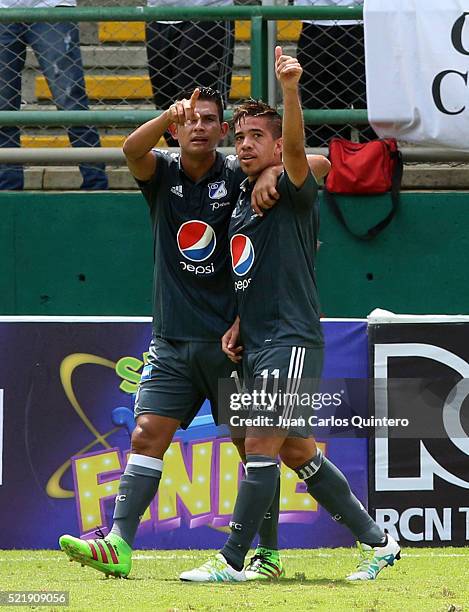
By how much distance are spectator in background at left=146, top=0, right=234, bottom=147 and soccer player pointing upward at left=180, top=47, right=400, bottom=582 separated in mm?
2965

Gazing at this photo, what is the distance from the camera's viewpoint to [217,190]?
5.52 m

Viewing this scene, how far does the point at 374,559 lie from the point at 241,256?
4.84 feet

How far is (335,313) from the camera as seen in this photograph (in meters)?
8.28

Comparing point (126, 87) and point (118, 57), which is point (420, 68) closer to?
point (126, 87)

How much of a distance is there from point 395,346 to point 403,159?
5.24 ft

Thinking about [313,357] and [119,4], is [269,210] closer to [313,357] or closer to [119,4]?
[313,357]

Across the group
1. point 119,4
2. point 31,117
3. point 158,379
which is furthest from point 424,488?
point 119,4

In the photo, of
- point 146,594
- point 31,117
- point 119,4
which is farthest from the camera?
point 119,4

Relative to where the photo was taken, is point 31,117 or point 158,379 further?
point 31,117

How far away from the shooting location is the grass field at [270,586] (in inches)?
177

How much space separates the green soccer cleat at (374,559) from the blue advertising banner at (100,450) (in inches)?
60.3

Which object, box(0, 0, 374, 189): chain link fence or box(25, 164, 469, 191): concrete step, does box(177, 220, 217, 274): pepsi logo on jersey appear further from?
box(25, 164, 469, 191): concrete step

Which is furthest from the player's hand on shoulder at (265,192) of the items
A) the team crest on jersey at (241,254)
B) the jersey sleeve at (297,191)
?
the team crest on jersey at (241,254)

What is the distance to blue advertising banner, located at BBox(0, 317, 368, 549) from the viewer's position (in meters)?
6.99
